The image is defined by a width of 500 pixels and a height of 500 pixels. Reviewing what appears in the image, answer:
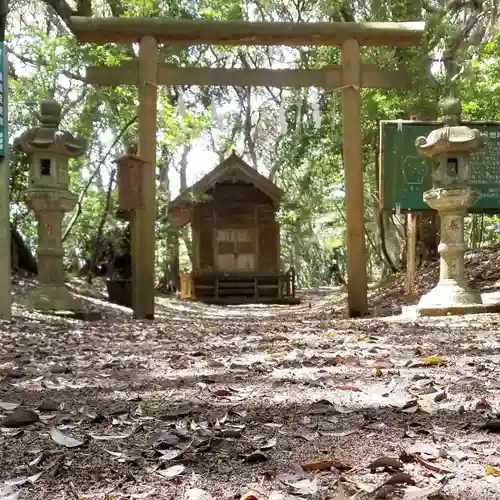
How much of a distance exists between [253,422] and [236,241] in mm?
17606

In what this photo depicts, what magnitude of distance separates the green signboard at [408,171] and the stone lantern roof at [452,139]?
848 mm

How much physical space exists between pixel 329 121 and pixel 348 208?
6.83m

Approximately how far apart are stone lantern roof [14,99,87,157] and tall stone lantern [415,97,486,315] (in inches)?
195

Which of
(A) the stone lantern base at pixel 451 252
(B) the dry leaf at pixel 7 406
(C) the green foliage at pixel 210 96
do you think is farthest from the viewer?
(C) the green foliage at pixel 210 96

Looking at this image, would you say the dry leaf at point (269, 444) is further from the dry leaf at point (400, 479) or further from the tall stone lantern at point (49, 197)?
the tall stone lantern at point (49, 197)

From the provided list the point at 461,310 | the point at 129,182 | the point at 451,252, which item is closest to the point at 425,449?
the point at 461,310

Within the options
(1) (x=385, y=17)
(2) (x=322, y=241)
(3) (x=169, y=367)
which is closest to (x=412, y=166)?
(1) (x=385, y=17)

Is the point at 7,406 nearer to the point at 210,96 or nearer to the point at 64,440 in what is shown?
the point at 64,440

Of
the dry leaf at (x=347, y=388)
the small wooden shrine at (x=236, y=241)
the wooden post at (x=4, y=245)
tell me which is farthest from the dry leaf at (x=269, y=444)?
Answer: the small wooden shrine at (x=236, y=241)

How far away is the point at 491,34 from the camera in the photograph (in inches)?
529

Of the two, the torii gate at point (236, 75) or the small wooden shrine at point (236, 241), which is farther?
the small wooden shrine at point (236, 241)

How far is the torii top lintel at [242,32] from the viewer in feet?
29.2

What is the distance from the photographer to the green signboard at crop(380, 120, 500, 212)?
9477 millimetres

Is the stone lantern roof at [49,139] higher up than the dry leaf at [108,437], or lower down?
higher up
